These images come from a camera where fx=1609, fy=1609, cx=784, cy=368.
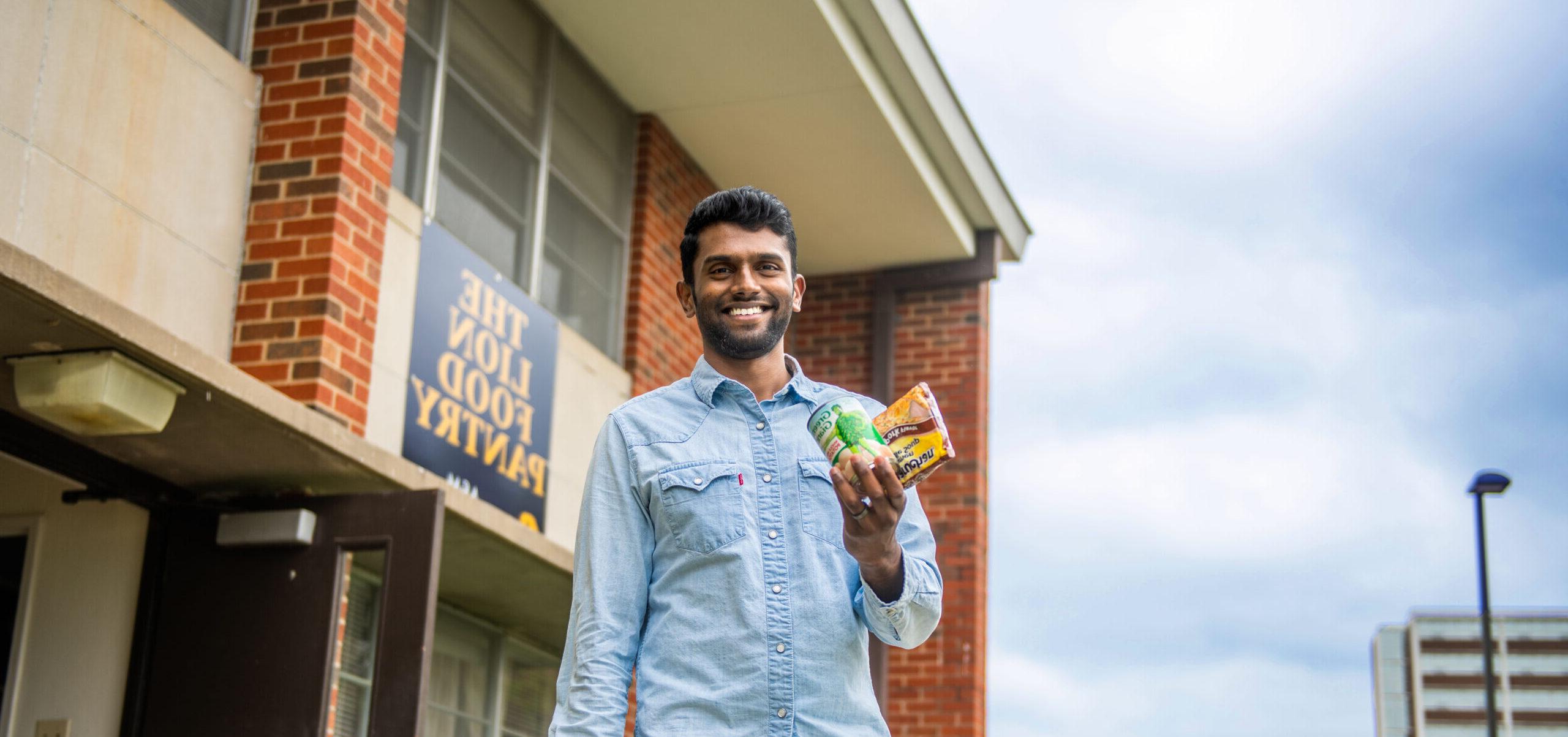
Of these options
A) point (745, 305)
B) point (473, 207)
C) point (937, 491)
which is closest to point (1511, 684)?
point (937, 491)

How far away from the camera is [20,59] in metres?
5.51

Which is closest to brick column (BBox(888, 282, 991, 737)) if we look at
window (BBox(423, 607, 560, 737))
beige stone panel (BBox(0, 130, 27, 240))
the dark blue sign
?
window (BBox(423, 607, 560, 737))

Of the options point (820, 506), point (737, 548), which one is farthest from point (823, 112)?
point (737, 548)

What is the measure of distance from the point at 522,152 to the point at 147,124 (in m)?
3.12

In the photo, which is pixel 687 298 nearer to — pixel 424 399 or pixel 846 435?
pixel 846 435

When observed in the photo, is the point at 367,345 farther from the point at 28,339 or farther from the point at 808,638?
the point at 808,638

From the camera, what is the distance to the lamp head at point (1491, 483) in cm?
1723

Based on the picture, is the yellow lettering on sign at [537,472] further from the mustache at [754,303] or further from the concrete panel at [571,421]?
the mustache at [754,303]

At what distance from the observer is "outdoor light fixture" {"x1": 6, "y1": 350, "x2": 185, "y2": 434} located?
16.8 ft

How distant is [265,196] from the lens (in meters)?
6.68

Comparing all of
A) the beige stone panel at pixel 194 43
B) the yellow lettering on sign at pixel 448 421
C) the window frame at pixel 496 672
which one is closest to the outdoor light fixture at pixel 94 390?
the beige stone panel at pixel 194 43

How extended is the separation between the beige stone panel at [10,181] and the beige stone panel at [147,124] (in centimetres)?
13

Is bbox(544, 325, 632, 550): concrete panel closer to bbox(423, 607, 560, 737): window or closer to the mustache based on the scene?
bbox(423, 607, 560, 737): window

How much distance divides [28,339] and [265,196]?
1758 millimetres
